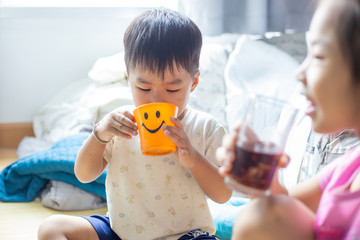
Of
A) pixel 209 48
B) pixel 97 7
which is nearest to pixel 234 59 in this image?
pixel 209 48

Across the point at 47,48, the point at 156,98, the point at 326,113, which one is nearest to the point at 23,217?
the point at 156,98

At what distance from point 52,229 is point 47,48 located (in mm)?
1602

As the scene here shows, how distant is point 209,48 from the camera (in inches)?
94.3

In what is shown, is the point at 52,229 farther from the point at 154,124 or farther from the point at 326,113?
the point at 326,113

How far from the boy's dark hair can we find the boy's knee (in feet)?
1.53

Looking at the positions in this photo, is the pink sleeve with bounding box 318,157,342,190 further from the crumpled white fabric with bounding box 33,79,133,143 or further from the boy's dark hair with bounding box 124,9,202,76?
the crumpled white fabric with bounding box 33,79,133,143

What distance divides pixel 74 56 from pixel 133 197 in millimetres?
1582

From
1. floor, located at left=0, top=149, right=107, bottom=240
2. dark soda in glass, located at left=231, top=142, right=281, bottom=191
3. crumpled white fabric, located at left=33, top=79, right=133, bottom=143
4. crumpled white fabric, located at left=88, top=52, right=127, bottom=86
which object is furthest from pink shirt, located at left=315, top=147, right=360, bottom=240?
crumpled white fabric, located at left=88, top=52, right=127, bottom=86

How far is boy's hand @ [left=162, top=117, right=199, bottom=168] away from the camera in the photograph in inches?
43.7

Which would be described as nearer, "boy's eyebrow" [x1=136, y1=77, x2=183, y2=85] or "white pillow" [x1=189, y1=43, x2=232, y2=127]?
"boy's eyebrow" [x1=136, y1=77, x2=183, y2=85]

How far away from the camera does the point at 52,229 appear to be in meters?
1.29

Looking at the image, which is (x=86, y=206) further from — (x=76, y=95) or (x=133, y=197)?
(x=76, y=95)

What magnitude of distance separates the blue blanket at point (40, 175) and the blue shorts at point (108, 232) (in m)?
0.55

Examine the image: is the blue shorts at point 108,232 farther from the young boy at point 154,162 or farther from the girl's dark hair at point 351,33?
the girl's dark hair at point 351,33
